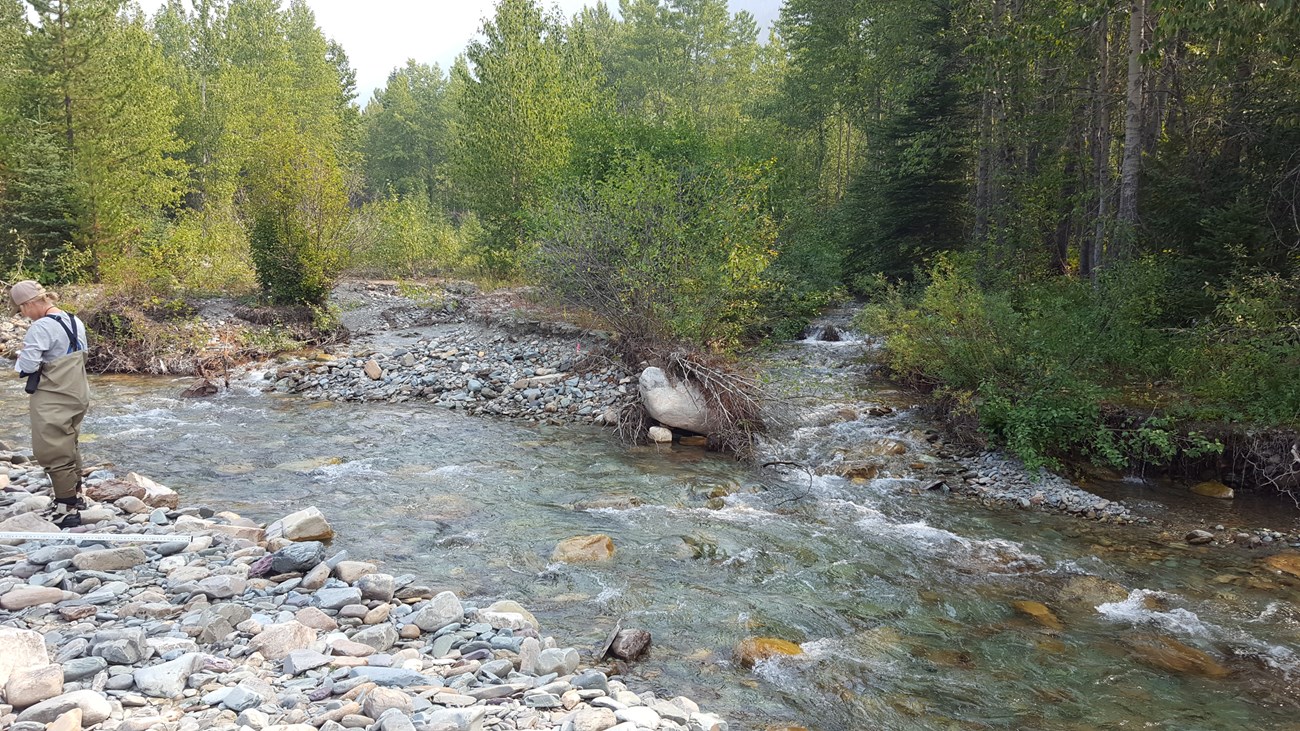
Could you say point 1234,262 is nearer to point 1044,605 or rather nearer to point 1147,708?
point 1044,605

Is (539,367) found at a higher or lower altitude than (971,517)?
higher

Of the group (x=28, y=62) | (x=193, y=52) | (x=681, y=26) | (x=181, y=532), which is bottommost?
(x=181, y=532)

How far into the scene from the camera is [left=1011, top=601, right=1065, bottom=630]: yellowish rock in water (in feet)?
20.0

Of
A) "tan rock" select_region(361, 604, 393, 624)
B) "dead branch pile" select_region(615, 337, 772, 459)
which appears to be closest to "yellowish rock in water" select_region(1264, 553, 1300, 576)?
"dead branch pile" select_region(615, 337, 772, 459)

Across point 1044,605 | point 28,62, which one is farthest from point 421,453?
point 28,62

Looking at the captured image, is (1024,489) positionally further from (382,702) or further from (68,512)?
(68,512)

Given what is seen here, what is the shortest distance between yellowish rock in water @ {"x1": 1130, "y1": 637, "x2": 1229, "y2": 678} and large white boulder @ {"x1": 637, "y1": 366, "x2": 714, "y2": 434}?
20.9 ft

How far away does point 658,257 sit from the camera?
498 inches

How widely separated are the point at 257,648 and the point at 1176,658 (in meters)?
6.26

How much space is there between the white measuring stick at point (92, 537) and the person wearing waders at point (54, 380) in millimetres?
553

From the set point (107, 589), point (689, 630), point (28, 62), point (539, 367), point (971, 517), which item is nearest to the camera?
point (107, 589)

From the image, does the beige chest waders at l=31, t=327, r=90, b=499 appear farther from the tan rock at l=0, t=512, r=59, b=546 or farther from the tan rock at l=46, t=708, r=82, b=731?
the tan rock at l=46, t=708, r=82, b=731

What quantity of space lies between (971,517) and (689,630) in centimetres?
420

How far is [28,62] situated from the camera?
22.3m
